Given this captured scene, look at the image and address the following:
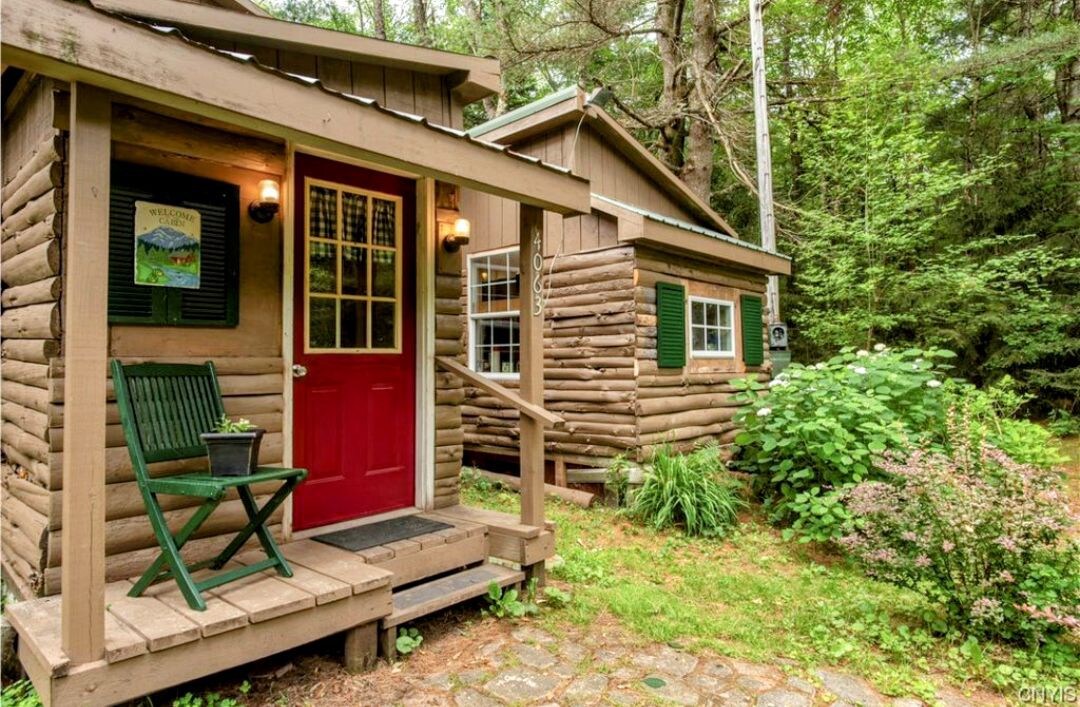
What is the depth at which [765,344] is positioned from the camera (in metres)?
8.33

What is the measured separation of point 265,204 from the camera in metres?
3.18

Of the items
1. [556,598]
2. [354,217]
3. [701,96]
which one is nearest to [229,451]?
[354,217]

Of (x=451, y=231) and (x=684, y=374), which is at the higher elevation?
(x=451, y=231)

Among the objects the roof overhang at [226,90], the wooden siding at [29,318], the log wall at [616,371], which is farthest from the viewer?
the log wall at [616,371]

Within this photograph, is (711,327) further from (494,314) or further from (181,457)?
(181,457)

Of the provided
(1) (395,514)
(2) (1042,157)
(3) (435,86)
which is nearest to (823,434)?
(1) (395,514)

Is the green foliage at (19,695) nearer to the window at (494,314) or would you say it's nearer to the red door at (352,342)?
the red door at (352,342)

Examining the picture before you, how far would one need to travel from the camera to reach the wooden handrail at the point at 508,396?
3449 mm

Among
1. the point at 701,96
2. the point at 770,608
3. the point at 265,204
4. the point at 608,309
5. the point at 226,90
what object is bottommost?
the point at 770,608

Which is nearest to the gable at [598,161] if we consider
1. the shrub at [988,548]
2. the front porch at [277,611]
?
the front porch at [277,611]

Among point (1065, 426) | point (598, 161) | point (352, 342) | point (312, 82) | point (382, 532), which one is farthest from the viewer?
point (1065, 426)

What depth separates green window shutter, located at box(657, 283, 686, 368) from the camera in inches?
247

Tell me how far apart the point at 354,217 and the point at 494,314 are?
3.42 m

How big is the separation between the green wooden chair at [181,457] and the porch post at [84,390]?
0.32 m
